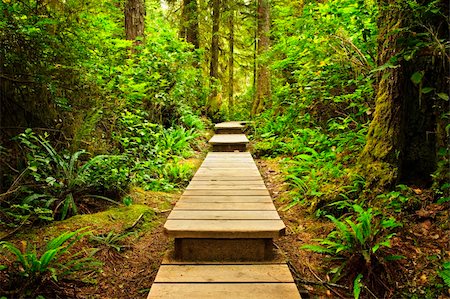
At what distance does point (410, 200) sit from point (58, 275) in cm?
370

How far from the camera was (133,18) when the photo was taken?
871 centimetres

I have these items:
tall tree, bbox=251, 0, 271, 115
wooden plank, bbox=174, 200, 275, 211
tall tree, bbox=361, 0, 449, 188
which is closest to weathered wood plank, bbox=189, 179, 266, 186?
wooden plank, bbox=174, 200, 275, 211

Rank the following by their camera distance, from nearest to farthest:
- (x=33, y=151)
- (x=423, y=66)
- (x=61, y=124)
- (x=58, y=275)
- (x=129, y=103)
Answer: (x=58, y=275) < (x=423, y=66) < (x=33, y=151) < (x=61, y=124) < (x=129, y=103)

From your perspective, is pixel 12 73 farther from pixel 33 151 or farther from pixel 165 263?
pixel 165 263

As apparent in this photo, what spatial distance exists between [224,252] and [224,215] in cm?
46

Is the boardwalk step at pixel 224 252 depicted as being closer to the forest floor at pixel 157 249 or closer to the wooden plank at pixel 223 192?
the wooden plank at pixel 223 192

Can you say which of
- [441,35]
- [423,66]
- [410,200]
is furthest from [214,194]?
[441,35]

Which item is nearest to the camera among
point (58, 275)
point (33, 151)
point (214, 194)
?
point (58, 275)

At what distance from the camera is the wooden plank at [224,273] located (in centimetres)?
262

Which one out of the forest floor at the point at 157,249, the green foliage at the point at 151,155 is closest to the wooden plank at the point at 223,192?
the forest floor at the point at 157,249

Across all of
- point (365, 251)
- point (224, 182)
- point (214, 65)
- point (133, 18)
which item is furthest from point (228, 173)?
point (214, 65)

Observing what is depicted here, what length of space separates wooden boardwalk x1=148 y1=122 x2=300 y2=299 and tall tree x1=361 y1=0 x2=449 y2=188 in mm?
1594

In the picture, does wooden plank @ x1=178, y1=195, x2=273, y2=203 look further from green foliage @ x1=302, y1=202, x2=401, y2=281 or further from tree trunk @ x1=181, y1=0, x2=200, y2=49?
tree trunk @ x1=181, y1=0, x2=200, y2=49

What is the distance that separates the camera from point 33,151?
3.98 meters
